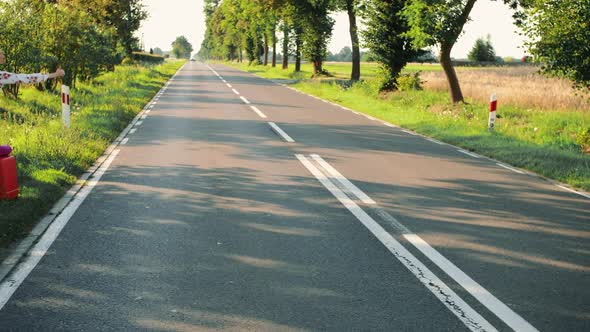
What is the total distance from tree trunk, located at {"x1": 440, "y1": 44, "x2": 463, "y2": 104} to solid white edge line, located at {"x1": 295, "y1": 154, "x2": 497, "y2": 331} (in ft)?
43.8

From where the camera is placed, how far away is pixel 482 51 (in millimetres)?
81062

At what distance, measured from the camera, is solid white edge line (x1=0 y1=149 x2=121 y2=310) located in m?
3.95

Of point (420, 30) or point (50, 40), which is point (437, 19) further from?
point (50, 40)

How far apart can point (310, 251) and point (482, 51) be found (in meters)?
83.4

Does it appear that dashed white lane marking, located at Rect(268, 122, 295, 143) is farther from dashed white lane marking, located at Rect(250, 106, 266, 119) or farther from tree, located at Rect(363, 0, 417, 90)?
tree, located at Rect(363, 0, 417, 90)

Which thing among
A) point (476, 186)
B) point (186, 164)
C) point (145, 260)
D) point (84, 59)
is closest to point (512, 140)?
point (476, 186)

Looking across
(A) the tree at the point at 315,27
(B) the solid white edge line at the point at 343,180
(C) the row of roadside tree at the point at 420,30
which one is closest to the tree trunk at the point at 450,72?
(C) the row of roadside tree at the point at 420,30

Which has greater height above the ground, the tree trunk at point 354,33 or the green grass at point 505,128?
→ the tree trunk at point 354,33

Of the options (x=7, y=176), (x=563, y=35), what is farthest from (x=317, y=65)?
(x=7, y=176)

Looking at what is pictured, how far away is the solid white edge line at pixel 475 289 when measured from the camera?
3523 millimetres

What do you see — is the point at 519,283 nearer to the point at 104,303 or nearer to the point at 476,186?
the point at 104,303

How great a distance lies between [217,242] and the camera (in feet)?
16.4

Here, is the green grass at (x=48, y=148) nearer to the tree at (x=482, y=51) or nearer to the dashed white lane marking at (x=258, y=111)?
the dashed white lane marking at (x=258, y=111)

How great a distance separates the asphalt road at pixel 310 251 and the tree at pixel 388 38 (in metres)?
14.7
